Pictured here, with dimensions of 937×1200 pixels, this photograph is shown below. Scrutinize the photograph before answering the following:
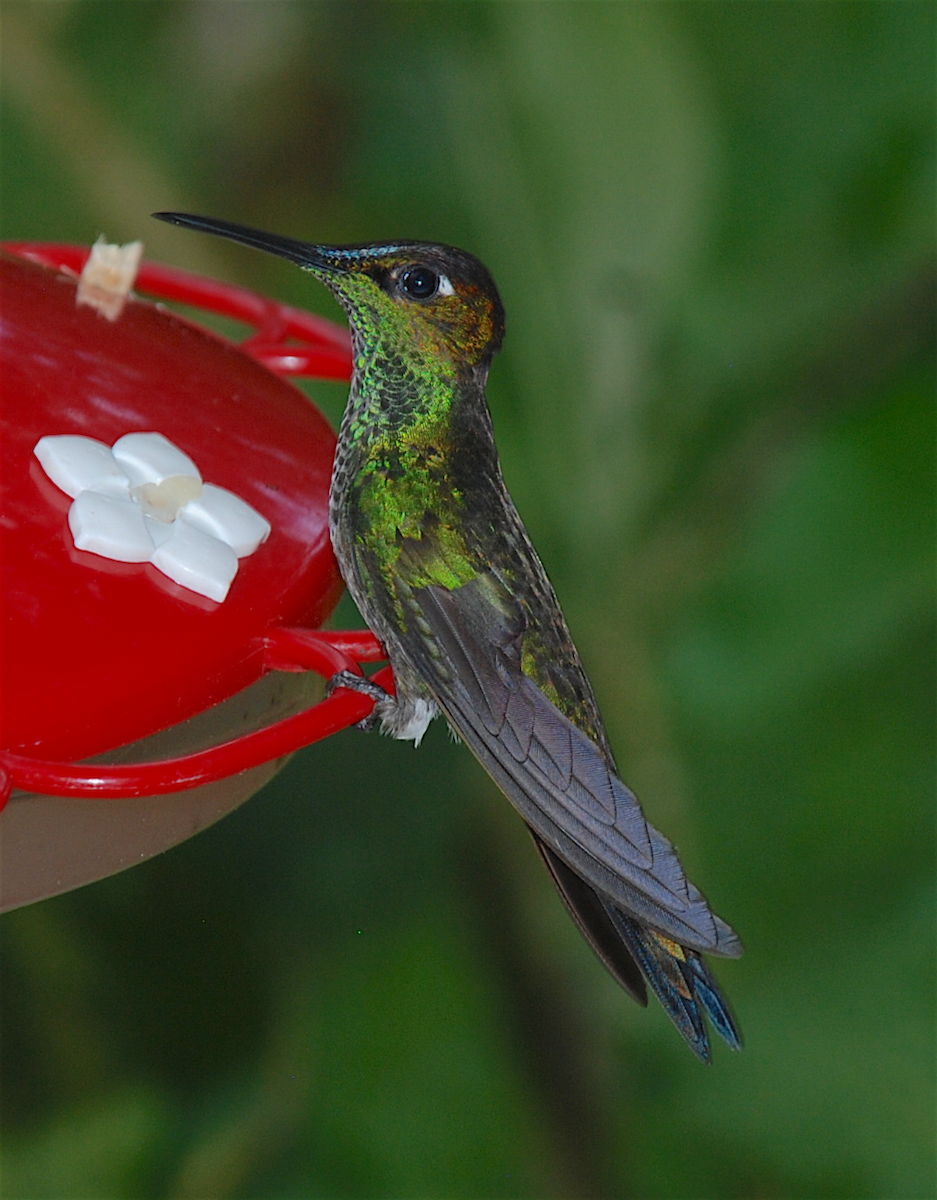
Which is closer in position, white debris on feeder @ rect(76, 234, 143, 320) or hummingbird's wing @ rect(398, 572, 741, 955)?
hummingbird's wing @ rect(398, 572, 741, 955)

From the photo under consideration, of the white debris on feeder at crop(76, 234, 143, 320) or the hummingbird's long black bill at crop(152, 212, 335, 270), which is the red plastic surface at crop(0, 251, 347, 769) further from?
the hummingbird's long black bill at crop(152, 212, 335, 270)

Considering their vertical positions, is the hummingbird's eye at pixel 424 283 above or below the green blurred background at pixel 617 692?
above

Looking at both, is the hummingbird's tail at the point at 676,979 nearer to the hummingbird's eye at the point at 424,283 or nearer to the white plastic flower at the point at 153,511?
the white plastic flower at the point at 153,511

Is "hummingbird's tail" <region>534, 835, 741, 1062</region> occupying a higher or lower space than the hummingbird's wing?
lower

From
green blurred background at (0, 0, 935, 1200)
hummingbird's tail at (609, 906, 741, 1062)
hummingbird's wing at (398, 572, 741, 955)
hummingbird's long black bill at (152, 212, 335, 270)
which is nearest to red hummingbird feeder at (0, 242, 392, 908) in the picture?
hummingbird's wing at (398, 572, 741, 955)

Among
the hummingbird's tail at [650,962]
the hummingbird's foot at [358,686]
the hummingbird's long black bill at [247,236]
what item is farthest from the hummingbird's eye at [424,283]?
the hummingbird's tail at [650,962]

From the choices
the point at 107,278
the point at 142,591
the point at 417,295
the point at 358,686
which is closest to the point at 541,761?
the point at 358,686

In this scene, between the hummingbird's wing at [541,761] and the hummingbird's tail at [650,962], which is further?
the hummingbird's tail at [650,962]
